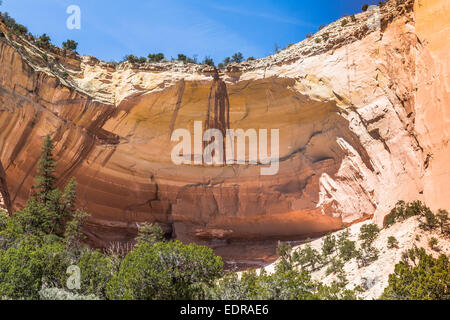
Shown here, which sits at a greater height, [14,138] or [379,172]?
[14,138]

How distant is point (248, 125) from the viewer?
1093 inches

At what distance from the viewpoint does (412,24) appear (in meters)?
20.0

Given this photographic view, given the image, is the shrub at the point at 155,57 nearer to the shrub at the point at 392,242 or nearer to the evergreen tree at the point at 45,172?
the evergreen tree at the point at 45,172

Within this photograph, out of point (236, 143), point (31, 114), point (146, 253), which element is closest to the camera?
point (146, 253)

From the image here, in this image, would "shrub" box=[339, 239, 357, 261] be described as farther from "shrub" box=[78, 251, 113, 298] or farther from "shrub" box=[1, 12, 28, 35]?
"shrub" box=[1, 12, 28, 35]

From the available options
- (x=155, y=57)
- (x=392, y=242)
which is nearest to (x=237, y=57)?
(x=155, y=57)

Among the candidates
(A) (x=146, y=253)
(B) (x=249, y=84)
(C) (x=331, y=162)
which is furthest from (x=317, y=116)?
(A) (x=146, y=253)

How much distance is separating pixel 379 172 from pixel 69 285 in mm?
17421

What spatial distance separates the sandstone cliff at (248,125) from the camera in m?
20.2

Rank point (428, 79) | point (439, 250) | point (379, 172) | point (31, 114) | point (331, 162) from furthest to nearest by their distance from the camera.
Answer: point (331, 162)
point (31, 114)
point (379, 172)
point (428, 79)
point (439, 250)

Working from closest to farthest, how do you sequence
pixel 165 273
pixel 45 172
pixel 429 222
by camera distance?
1. pixel 165 273
2. pixel 429 222
3. pixel 45 172

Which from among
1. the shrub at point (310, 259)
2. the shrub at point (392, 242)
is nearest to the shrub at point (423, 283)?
the shrub at point (392, 242)

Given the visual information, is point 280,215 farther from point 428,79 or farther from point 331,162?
point 428,79

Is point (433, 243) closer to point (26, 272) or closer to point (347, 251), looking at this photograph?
point (347, 251)
